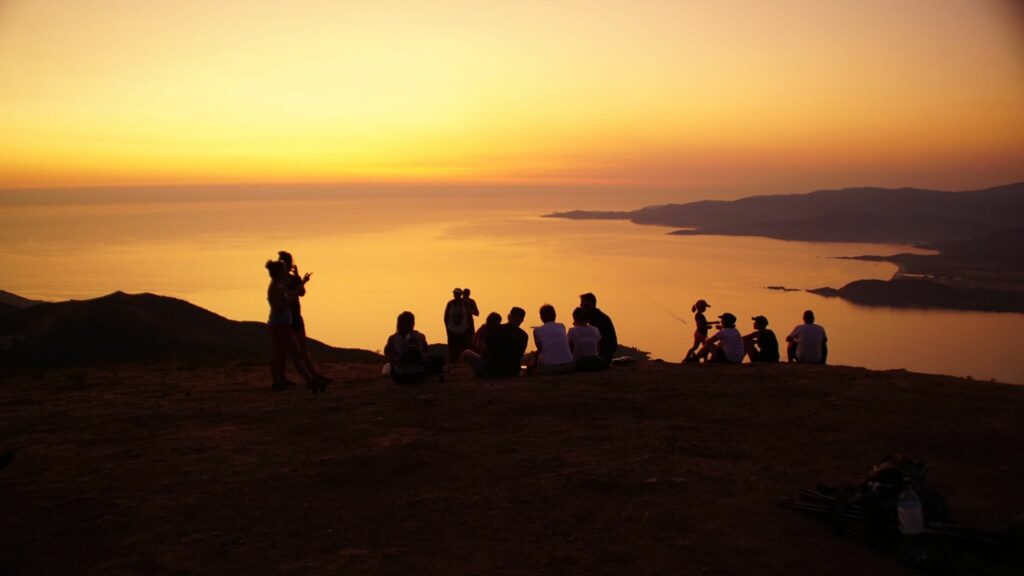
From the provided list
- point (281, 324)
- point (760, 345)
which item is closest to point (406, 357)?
point (281, 324)

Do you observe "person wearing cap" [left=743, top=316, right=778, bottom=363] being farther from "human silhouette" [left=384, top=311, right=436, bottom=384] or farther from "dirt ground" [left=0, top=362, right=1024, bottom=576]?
"human silhouette" [left=384, top=311, right=436, bottom=384]

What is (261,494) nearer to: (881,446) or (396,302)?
(881,446)

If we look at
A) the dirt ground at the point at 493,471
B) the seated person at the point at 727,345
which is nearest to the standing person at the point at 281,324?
the dirt ground at the point at 493,471

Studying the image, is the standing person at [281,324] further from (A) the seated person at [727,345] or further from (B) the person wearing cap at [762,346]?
(B) the person wearing cap at [762,346]

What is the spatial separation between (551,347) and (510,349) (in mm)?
639

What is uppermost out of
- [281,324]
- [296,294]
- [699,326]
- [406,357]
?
[296,294]

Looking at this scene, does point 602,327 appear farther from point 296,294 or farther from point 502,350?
point 296,294

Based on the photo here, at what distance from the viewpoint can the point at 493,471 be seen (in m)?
6.54

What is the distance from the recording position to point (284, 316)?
10.2 meters

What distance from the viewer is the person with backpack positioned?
44.8 feet

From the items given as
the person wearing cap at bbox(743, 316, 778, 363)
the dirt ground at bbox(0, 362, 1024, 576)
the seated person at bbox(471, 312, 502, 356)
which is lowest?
the dirt ground at bbox(0, 362, 1024, 576)

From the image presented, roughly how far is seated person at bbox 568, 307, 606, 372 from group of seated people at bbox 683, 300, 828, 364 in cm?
221

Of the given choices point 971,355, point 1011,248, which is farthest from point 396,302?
point 1011,248

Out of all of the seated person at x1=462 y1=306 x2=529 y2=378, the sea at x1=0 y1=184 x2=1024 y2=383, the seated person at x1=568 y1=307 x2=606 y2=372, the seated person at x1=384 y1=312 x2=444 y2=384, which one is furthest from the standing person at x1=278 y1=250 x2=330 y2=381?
the sea at x1=0 y1=184 x2=1024 y2=383
